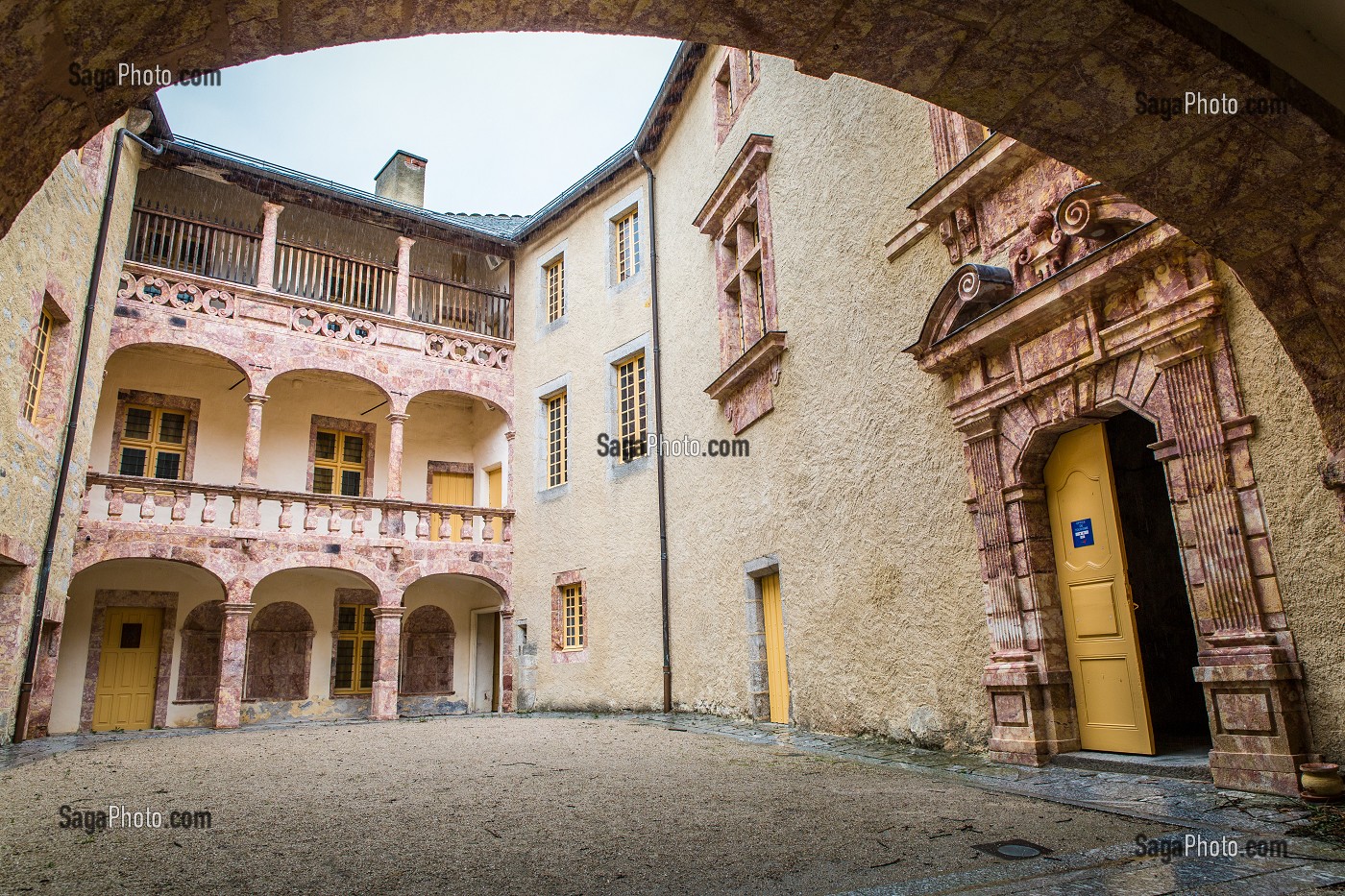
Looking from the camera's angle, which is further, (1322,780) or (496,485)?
(496,485)

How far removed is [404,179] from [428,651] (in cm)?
925

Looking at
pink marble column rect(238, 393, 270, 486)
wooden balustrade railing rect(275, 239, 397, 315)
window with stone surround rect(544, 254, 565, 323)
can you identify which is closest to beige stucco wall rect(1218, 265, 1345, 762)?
window with stone surround rect(544, 254, 565, 323)

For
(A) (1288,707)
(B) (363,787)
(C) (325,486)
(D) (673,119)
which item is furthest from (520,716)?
(A) (1288,707)

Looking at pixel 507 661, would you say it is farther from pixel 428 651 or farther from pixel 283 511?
pixel 283 511

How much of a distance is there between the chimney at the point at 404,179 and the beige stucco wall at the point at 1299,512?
50.5 feet

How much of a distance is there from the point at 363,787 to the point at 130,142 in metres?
10.4

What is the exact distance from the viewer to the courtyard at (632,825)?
3.01m

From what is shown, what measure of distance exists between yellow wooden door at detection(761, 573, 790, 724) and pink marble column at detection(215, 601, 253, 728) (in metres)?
7.50

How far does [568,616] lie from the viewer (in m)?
13.2

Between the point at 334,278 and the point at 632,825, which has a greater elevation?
the point at 334,278

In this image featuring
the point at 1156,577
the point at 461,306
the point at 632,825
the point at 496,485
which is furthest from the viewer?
the point at 496,485

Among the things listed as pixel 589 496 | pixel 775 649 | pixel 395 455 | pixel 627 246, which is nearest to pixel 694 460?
pixel 589 496

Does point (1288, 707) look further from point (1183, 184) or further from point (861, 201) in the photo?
point (861, 201)

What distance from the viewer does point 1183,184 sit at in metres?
3.04
